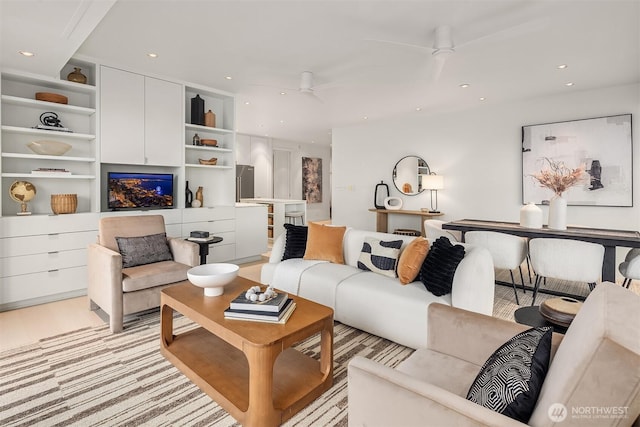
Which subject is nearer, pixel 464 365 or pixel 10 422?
pixel 464 365

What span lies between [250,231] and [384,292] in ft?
10.7

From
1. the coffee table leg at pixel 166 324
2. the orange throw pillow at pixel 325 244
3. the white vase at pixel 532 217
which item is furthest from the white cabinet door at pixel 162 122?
the white vase at pixel 532 217

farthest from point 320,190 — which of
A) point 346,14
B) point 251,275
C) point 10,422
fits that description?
point 10,422

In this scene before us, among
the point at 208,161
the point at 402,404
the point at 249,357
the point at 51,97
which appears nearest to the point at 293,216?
the point at 208,161

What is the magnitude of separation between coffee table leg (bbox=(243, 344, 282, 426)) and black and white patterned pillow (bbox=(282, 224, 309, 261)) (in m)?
1.88

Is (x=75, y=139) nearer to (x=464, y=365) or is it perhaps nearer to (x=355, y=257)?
(x=355, y=257)

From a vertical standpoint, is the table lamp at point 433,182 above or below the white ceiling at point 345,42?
below

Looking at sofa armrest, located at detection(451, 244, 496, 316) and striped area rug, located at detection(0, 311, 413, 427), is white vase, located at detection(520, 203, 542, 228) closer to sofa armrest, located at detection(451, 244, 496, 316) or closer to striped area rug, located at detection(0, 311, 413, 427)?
sofa armrest, located at detection(451, 244, 496, 316)

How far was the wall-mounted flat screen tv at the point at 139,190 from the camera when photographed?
13.7 ft

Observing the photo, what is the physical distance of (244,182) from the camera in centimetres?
858

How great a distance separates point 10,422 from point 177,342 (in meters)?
0.91

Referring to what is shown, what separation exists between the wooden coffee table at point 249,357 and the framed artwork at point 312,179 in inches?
320

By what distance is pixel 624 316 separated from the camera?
33.5 inches

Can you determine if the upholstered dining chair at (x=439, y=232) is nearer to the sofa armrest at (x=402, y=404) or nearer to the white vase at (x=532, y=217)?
the white vase at (x=532, y=217)
